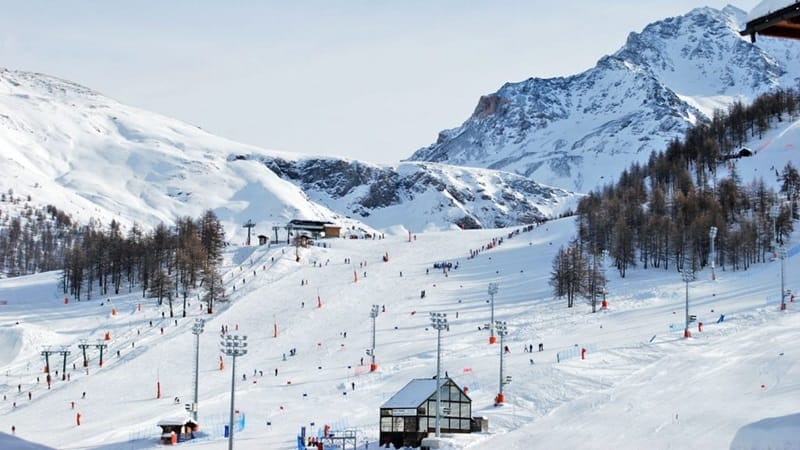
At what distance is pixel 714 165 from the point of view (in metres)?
133

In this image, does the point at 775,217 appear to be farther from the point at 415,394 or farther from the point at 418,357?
the point at 415,394

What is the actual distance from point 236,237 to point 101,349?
134001 millimetres

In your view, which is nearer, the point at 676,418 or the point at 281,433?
the point at 676,418

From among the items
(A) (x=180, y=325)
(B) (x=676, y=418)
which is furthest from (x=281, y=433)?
(A) (x=180, y=325)

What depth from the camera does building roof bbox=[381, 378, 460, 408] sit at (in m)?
40.9

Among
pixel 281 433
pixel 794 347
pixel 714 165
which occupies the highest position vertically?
pixel 714 165

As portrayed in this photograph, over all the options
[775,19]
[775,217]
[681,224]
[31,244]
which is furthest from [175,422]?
[31,244]

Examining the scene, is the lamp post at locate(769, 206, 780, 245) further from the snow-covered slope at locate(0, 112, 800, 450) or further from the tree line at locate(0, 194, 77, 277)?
the tree line at locate(0, 194, 77, 277)

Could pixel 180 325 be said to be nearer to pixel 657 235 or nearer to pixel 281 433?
pixel 281 433

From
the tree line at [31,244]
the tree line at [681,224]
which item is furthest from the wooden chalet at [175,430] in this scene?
the tree line at [31,244]

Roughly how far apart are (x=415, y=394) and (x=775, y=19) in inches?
1239

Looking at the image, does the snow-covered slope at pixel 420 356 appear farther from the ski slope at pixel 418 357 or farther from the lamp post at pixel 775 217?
the lamp post at pixel 775 217

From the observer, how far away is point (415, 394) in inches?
1666

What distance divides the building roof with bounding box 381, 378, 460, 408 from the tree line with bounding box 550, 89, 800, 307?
2789 centimetres
